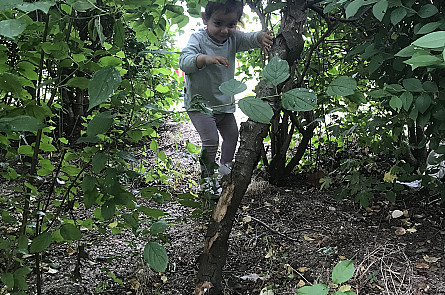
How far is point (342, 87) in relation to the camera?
92 cm

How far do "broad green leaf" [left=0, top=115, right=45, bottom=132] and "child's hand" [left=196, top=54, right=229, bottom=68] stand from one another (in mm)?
1100

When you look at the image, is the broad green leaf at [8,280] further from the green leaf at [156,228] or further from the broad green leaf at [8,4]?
the broad green leaf at [8,4]

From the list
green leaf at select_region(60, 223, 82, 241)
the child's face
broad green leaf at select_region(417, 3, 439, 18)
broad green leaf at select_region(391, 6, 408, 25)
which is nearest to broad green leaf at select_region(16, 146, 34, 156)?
green leaf at select_region(60, 223, 82, 241)

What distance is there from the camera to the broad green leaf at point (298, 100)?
86cm

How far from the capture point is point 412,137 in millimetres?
2504

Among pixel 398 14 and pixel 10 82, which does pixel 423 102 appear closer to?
pixel 398 14

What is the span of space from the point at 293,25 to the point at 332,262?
1099mm

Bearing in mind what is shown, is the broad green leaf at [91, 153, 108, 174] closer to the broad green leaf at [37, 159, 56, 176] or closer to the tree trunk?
the broad green leaf at [37, 159, 56, 176]

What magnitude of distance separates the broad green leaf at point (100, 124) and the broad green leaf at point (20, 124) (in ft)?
0.68

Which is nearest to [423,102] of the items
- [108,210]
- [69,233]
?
[108,210]

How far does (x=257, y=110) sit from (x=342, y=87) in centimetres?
21

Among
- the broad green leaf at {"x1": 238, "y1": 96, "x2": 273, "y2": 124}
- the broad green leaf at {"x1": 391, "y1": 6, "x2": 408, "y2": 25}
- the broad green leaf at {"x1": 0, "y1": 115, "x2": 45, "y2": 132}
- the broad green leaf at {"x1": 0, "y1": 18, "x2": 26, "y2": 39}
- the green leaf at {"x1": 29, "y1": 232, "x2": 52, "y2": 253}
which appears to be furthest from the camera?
the broad green leaf at {"x1": 391, "y1": 6, "x2": 408, "y2": 25}

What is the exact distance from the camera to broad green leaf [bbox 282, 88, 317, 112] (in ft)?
2.83

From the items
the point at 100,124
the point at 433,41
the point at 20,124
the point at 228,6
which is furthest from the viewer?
the point at 228,6
